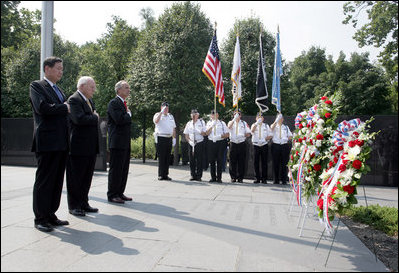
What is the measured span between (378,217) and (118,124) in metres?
5.18

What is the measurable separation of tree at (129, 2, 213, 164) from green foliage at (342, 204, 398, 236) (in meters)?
11.3

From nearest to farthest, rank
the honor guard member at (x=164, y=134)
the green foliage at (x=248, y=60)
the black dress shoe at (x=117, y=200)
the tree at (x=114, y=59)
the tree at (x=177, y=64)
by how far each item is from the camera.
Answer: the black dress shoe at (x=117, y=200) < the honor guard member at (x=164, y=134) < the tree at (x=177, y=64) < the green foliage at (x=248, y=60) < the tree at (x=114, y=59)

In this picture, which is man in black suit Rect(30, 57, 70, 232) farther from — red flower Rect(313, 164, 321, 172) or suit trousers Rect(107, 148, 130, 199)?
red flower Rect(313, 164, 321, 172)

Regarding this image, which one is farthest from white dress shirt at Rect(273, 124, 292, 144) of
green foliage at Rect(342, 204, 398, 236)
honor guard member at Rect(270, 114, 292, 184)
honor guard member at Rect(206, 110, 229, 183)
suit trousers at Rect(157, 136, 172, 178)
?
green foliage at Rect(342, 204, 398, 236)

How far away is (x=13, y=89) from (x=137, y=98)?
24.3 feet

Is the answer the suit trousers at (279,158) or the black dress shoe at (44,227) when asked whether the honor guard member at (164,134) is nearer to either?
the suit trousers at (279,158)

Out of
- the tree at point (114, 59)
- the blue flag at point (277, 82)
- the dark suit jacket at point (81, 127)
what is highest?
the tree at point (114, 59)

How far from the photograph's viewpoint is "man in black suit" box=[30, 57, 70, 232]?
14.8 ft

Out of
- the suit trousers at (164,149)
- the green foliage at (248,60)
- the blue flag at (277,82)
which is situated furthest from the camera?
the green foliage at (248,60)

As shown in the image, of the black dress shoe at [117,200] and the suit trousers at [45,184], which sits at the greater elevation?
the suit trousers at [45,184]

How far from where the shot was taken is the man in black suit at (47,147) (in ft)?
14.8

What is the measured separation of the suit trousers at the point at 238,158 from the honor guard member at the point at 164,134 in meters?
2.01

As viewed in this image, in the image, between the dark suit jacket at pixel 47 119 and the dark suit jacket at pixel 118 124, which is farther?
the dark suit jacket at pixel 118 124

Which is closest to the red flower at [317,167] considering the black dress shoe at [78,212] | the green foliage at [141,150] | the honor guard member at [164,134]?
the black dress shoe at [78,212]
